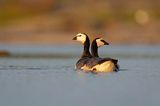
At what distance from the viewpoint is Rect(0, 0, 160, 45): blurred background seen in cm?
6469

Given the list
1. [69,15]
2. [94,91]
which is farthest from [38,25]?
[94,91]

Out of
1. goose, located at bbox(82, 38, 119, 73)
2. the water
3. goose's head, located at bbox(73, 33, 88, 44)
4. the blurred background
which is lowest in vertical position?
the water

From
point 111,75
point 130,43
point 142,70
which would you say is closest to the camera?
point 111,75

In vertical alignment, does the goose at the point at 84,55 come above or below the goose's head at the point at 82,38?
below

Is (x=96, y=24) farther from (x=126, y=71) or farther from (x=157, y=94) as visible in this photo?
(x=157, y=94)

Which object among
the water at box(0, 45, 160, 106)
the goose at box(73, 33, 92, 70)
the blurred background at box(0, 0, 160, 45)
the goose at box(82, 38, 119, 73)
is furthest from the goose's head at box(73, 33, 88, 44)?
the blurred background at box(0, 0, 160, 45)

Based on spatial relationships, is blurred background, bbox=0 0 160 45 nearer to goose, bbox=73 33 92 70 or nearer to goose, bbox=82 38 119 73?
goose, bbox=73 33 92 70

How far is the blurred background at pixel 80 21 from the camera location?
6469 centimetres

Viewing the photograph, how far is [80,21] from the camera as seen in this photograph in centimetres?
7162

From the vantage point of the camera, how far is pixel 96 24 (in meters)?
69.4

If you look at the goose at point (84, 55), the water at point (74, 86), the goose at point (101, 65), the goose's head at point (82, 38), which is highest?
the goose's head at point (82, 38)

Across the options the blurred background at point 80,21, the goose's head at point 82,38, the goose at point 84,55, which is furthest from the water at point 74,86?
the blurred background at point 80,21

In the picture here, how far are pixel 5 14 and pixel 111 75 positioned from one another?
52.4 metres

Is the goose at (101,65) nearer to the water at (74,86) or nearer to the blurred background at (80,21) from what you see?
the water at (74,86)
